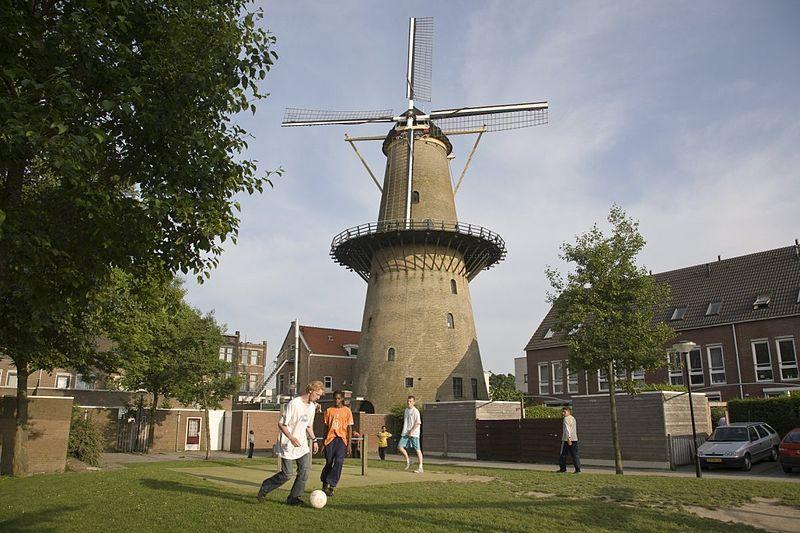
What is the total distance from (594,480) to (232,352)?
56885 mm

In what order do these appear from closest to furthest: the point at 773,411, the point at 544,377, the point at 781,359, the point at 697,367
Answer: the point at 773,411 → the point at 781,359 → the point at 697,367 → the point at 544,377

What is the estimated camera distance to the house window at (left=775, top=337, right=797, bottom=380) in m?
33.3

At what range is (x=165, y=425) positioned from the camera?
43219mm

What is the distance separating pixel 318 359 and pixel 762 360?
35070mm

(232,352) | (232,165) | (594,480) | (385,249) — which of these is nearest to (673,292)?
(385,249)

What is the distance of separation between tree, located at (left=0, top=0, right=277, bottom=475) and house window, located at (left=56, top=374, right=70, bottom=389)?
47962 mm

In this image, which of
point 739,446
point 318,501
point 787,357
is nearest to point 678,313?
point 787,357

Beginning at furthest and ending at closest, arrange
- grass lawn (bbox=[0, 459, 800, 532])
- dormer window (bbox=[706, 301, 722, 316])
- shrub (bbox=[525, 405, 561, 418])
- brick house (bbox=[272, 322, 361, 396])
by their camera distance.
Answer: brick house (bbox=[272, 322, 361, 396]) < dormer window (bbox=[706, 301, 722, 316]) < shrub (bbox=[525, 405, 561, 418]) < grass lawn (bbox=[0, 459, 800, 532])

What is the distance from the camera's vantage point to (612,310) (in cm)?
2017

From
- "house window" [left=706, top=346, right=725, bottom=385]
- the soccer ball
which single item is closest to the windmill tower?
"house window" [left=706, top=346, right=725, bottom=385]

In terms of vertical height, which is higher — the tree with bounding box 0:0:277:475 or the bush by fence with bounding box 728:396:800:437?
the tree with bounding box 0:0:277:475

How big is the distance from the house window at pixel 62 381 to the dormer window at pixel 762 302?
169ft

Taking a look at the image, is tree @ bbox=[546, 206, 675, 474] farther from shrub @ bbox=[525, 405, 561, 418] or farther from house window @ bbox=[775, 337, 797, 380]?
house window @ bbox=[775, 337, 797, 380]

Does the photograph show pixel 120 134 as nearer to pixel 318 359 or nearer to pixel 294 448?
pixel 294 448
